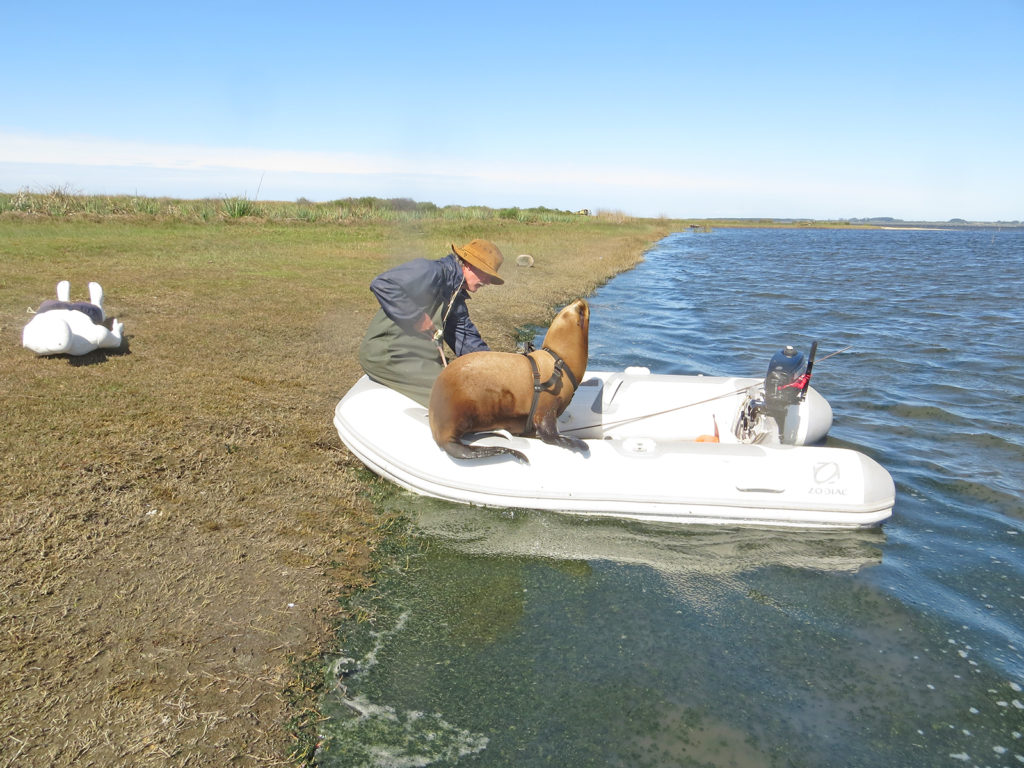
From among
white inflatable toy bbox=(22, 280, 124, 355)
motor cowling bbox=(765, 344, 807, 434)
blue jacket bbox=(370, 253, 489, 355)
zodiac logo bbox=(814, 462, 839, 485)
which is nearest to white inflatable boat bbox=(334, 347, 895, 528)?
zodiac logo bbox=(814, 462, 839, 485)

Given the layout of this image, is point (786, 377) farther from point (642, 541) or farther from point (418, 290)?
point (418, 290)

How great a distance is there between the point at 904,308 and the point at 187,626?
1821cm

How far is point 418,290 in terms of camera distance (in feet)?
17.5

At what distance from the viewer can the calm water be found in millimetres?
3342

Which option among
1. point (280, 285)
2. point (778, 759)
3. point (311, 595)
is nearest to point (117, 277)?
point (280, 285)

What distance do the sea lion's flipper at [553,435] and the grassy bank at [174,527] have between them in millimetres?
1454

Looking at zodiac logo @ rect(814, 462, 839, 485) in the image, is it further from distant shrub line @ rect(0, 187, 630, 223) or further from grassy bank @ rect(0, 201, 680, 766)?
distant shrub line @ rect(0, 187, 630, 223)

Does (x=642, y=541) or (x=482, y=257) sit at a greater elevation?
(x=482, y=257)

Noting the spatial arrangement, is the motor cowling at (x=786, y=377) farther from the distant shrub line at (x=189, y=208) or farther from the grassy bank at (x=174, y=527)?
the distant shrub line at (x=189, y=208)

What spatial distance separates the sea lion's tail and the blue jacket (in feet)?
3.40

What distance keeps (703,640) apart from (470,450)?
209 cm

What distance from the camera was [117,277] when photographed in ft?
38.4

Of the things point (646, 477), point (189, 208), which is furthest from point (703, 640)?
point (189, 208)

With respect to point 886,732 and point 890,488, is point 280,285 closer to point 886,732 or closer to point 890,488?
point 890,488
